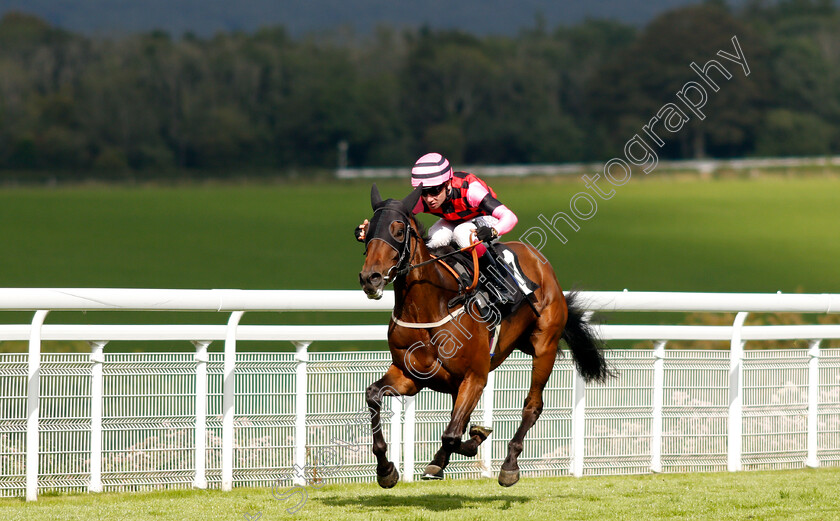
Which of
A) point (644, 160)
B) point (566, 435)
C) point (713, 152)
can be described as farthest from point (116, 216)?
point (713, 152)

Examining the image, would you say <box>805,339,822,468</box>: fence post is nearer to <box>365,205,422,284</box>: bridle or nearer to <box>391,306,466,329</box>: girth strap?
<box>391,306,466,329</box>: girth strap

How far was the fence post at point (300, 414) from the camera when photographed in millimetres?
5227

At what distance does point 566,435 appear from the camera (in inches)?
230

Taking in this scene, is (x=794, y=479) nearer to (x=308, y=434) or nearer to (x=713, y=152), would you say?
(x=308, y=434)

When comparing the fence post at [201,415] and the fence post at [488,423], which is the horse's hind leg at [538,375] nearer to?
the fence post at [488,423]

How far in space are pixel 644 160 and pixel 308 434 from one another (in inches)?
1326

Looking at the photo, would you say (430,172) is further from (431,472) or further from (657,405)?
(657,405)

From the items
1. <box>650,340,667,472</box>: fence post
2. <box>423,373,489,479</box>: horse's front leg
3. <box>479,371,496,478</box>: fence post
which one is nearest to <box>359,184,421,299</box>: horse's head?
<box>423,373,489,479</box>: horse's front leg

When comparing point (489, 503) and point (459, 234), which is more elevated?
point (459, 234)

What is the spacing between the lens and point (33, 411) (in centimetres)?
478

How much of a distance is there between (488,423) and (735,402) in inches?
59.5

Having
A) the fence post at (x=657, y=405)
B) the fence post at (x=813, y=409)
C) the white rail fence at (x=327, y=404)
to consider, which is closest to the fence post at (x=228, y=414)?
the white rail fence at (x=327, y=404)

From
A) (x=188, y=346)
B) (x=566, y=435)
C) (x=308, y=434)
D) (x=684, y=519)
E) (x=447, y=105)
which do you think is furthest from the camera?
(x=447, y=105)

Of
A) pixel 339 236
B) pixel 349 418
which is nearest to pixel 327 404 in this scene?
pixel 349 418
